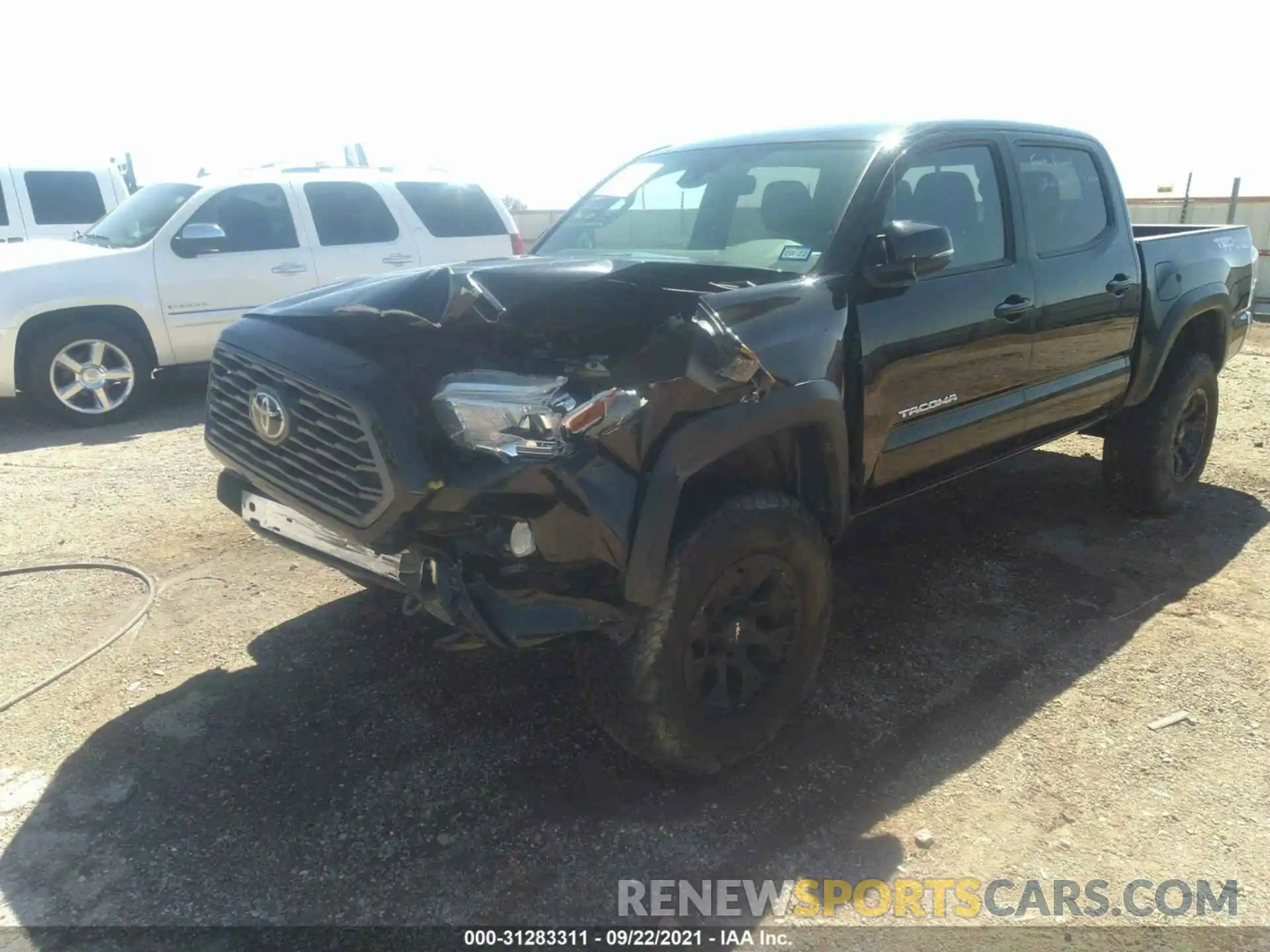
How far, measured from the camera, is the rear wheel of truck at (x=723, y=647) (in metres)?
2.57

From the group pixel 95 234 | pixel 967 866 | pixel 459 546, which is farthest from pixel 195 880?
pixel 95 234

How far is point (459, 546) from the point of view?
7.91ft

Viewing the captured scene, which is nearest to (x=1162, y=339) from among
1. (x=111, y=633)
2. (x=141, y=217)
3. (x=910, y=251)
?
(x=910, y=251)

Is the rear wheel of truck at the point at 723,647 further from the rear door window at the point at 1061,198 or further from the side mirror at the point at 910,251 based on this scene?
the rear door window at the point at 1061,198

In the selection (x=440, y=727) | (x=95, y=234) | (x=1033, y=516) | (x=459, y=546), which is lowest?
(x=1033, y=516)

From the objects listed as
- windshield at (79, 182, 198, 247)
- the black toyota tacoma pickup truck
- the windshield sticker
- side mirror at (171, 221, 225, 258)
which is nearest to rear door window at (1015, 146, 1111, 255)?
the black toyota tacoma pickup truck

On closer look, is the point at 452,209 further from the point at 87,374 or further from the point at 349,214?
the point at 87,374

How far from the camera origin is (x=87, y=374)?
7031mm

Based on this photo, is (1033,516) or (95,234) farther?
(95,234)

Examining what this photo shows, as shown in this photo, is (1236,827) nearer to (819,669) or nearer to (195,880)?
(819,669)

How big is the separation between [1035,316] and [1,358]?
6841mm

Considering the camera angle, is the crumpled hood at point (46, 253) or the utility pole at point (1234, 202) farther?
the utility pole at point (1234, 202)

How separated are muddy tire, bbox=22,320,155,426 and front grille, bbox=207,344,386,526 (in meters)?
4.90

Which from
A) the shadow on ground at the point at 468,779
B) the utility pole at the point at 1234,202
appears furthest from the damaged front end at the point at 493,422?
the utility pole at the point at 1234,202
